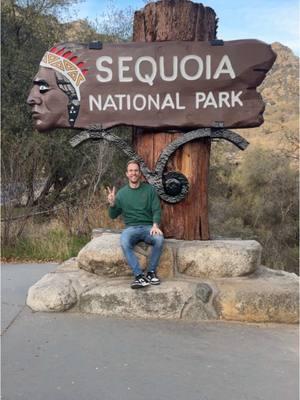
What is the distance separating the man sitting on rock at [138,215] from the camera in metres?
5.10

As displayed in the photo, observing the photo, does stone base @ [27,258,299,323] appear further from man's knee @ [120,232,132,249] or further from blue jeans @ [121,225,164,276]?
man's knee @ [120,232,132,249]

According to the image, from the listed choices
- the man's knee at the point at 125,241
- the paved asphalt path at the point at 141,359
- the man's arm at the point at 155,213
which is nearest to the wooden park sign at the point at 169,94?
the man's arm at the point at 155,213

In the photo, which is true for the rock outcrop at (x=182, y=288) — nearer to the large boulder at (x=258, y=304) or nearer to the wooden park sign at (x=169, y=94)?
the large boulder at (x=258, y=304)

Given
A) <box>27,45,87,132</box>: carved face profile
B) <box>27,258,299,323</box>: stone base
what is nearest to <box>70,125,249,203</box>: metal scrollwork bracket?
<box>27,45,87,132</box>: carved face profile

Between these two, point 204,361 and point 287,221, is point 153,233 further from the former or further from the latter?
point 287,221

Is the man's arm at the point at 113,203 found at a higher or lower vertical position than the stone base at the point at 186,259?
higher

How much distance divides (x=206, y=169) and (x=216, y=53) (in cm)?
128

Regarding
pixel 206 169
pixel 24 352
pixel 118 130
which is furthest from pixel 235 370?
pixel 118 130

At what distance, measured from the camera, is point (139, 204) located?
17.5 ft

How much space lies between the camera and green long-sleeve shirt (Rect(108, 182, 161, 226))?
5.32 meters

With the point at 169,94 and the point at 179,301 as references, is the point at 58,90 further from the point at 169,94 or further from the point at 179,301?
the point at 179,301

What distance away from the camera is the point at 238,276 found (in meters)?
5.28

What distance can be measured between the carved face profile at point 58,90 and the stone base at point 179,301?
75.7 inches

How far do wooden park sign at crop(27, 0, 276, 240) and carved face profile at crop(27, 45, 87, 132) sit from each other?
0.04 feet
